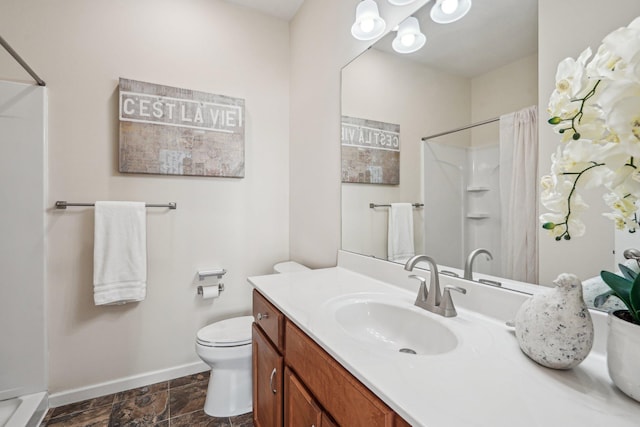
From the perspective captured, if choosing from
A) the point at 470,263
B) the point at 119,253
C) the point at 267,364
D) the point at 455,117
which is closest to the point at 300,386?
the point at 267,364

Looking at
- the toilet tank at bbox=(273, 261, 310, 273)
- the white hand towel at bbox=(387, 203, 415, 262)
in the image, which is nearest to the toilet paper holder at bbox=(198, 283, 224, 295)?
the toilet tank at bbox=(273, 261, 310, 273)

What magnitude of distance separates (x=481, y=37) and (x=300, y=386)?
1340 mm

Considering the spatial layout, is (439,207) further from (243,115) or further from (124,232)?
(124,232)

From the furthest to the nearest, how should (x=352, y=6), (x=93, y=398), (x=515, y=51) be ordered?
(x=93, y=398)
(x=352, y=6)
(x=515, y=51)

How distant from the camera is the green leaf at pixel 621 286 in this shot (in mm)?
542

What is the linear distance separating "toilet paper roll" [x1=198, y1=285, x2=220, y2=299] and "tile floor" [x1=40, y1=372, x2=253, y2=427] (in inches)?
22.7

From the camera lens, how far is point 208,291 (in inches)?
78.5

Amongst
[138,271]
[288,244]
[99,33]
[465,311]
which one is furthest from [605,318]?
[99,33]

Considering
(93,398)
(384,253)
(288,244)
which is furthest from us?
(288,244)

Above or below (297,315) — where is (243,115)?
above

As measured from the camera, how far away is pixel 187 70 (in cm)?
200

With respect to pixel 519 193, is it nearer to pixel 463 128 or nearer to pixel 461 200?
pixel 461 200

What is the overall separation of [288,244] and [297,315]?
4.62ft

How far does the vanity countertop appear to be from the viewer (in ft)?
1.59
